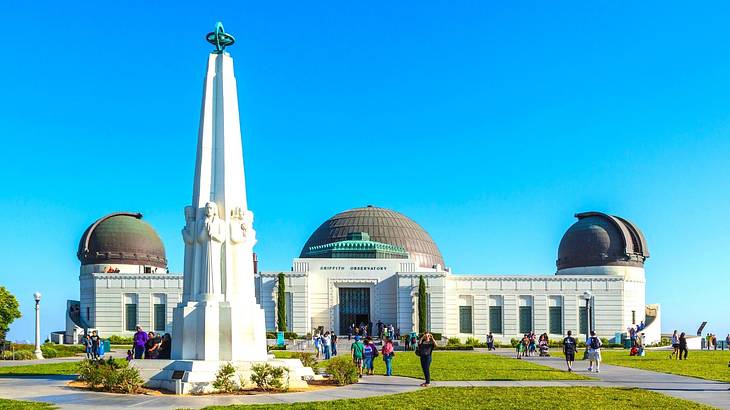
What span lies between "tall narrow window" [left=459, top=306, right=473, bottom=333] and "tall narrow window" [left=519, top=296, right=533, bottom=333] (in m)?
4.10

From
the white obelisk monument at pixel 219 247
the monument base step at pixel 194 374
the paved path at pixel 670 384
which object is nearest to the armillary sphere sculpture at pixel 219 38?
the white obelisk monument at pixel 219 247

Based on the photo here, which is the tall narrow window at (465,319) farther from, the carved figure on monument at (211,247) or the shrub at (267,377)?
the shrub at (267,377)

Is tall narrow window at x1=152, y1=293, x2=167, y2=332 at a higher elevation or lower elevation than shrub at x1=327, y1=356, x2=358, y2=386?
lower

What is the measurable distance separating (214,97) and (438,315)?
4197 cm

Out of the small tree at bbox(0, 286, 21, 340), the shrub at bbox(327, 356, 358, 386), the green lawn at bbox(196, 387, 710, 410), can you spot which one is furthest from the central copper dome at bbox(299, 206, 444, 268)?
the green lawn at bbox(196, 387, 710, 410)

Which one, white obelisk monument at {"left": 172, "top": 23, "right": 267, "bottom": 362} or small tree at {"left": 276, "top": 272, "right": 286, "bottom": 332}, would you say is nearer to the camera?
white obelisk monument at {"left": 172, "top": 23, "right": 267, "bottom": 362}

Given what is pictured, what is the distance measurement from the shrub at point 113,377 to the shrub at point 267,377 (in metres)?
2.93

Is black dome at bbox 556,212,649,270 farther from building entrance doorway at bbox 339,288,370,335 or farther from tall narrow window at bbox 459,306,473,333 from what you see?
building entrance doorway at bbox 339,288,370,335

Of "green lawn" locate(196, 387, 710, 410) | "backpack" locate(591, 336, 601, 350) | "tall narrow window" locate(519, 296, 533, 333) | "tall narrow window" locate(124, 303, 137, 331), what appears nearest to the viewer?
"green lawn" locate(196, 387, 710, 410)

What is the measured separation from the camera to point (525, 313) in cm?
6500

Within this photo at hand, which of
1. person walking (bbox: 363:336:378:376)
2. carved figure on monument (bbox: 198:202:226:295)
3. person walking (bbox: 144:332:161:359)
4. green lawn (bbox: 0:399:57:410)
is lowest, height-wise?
person walking (bbox: 363:336:378:376)

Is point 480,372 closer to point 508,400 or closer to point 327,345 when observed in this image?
point 508,400

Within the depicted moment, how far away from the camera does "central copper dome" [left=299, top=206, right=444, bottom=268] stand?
248ft

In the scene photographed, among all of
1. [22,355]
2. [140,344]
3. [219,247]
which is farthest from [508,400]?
[22,355]
